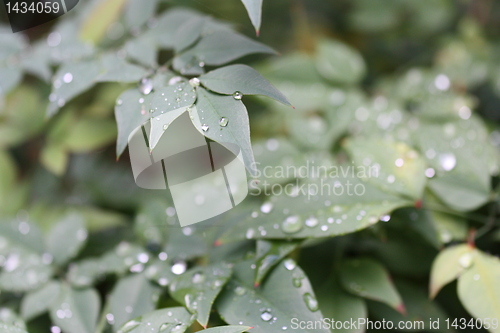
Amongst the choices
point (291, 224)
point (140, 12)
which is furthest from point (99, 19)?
point (291, 224)

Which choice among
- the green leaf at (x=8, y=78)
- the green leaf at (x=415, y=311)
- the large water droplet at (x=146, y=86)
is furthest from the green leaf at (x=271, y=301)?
the green leaf at (x=8, y=78)

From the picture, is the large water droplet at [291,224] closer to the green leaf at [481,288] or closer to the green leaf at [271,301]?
the green leaf at [271,301]

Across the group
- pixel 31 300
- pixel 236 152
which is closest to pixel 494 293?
pixel 236 152

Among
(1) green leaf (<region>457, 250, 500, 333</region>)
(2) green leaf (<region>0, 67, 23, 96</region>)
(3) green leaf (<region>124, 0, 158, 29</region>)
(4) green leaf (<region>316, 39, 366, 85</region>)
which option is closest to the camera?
(1) green leaf (<region>457, 250, 500, 333</region>)

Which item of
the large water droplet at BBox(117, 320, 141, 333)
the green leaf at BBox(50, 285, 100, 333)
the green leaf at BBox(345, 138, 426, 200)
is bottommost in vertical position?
the green leaf at BBox(50, 285, 100, 333)

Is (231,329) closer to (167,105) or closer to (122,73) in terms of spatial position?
(167,105)

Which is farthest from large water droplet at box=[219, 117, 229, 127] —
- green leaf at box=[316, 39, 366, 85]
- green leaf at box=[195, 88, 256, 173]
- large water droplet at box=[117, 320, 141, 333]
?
green leaf at box=[316, 39, 366, 85]

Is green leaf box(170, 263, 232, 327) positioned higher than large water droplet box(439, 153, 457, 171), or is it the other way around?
large water droplet box(439, 153, 457, 171)

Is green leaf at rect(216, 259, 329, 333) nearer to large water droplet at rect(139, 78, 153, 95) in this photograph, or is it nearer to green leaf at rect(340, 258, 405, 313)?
green leaf at rect(340, 258, 405, 313)
